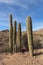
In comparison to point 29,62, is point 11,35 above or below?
above

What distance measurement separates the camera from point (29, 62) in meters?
14.0

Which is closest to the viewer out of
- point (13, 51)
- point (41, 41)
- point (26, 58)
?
point (26, 58)

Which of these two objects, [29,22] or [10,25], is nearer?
[29,22]

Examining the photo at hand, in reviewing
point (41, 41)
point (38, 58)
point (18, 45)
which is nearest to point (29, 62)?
point (38, 58)

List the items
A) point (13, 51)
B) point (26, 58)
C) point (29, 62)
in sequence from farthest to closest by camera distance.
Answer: point (13, 51) < point (26, 58) < point (29, 62)

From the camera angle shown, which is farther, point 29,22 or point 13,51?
point 13,51

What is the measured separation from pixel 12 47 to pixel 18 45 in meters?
A: 0.68

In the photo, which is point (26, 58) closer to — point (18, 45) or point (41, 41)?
point (18, 45)

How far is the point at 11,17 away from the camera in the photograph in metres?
19.1

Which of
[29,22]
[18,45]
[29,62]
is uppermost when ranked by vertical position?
[29,22]

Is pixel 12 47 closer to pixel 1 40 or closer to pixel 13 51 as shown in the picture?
pixel 13 51

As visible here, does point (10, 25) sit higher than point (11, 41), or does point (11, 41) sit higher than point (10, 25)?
point (10, 25)

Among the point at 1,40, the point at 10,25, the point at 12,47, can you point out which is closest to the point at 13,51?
the point at 12,47

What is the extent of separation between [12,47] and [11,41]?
62cm
